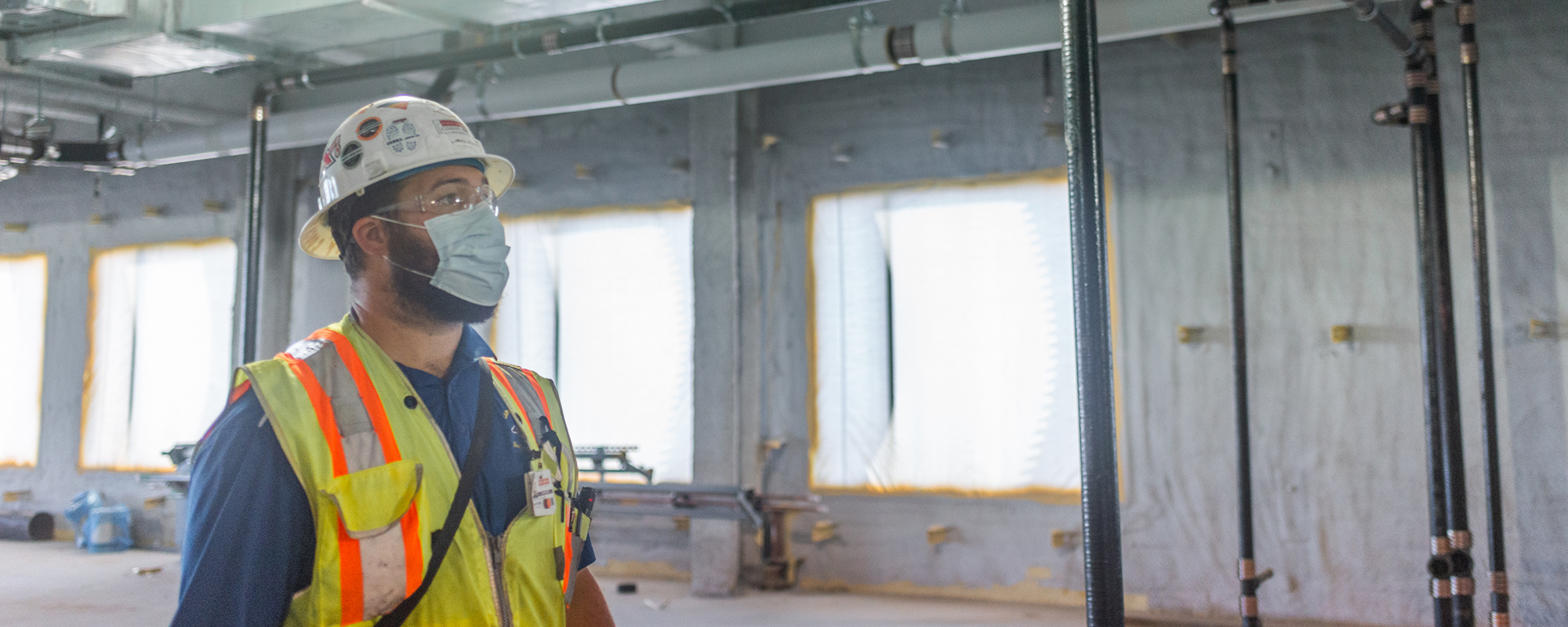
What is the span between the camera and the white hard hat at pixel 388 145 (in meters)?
1.63

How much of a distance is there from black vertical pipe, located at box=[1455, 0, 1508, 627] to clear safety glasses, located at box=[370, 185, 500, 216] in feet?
9.01

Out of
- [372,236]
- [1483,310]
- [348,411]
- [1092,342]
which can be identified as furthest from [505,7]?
[1483,310]

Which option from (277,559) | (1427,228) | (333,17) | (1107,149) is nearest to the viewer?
(277,559)

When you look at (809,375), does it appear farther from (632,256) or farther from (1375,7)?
(1375,7)

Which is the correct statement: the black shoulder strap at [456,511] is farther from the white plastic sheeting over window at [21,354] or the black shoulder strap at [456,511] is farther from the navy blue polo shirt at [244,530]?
the white plastic sheeting over window at [21,354]

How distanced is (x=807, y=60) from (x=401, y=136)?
3.25 m

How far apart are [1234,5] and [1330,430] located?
2394 millimetres

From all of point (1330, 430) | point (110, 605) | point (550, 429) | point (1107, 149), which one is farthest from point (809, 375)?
point (550, 429)

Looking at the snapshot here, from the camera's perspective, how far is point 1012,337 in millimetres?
5520

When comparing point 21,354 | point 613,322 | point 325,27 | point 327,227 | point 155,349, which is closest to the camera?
point 327,227

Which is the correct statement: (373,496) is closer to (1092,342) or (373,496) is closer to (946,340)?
(1092,342)

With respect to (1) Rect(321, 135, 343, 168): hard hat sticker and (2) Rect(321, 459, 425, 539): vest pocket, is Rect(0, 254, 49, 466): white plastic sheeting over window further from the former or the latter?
(2) Rect(321, 459, 425, 539): vest pocket

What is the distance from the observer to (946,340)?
569 centimetres

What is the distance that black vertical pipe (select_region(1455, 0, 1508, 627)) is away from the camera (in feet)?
10.1
